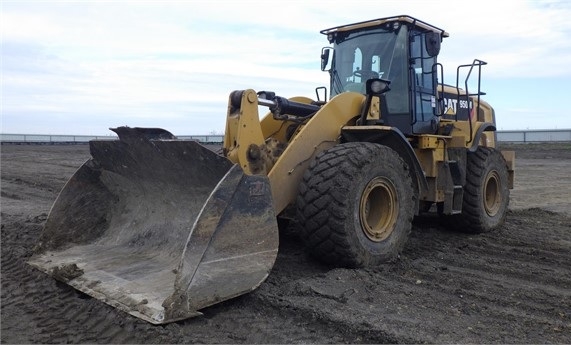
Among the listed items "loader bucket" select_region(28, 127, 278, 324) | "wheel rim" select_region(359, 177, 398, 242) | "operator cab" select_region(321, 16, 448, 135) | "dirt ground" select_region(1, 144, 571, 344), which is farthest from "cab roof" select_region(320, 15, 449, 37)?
"loader bucket" select_region(28, 127, 278, 324)

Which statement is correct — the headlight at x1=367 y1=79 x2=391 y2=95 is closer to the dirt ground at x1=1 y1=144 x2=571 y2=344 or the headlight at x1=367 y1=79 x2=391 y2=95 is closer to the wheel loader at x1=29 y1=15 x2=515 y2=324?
the wheel loader at x1=29 y1=15 x2=515 y2=324

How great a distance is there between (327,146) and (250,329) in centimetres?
229

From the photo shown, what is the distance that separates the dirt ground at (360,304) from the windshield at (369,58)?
2071mm

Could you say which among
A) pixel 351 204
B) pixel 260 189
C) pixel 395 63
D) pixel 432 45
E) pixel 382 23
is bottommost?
pixel 351 204

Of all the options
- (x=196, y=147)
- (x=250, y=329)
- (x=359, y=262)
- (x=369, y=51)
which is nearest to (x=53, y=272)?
(x=196, y=147)

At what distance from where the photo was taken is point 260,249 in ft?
14.6

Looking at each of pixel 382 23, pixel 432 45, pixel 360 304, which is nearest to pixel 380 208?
pixel 360 304

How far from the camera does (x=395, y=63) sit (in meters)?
6.53

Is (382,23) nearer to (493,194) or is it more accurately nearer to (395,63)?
(395,63)

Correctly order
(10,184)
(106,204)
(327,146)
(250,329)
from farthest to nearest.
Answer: (10,184) < (106,204) < (327,146) < (250,329)

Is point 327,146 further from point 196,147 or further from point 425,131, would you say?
point 425,131

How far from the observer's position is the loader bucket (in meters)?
4.00

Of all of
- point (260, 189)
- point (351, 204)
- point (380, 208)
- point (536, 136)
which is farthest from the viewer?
point (536, 136)

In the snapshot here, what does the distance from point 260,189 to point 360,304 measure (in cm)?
123
